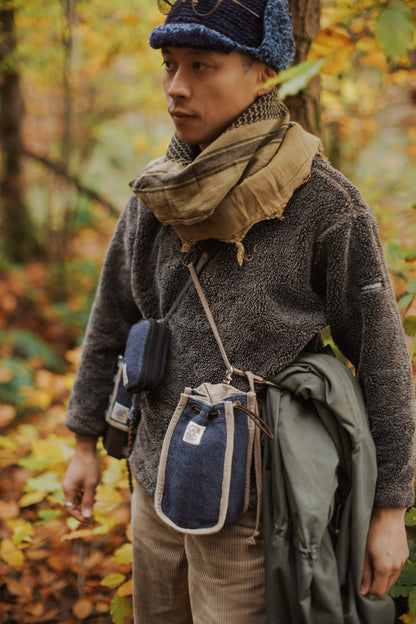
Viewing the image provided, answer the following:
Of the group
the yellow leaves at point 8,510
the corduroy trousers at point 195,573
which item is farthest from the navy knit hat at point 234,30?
the yellow leaves at point 8,510

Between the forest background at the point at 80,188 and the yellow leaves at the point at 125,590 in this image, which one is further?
the yellow leaves at the point at 125,590

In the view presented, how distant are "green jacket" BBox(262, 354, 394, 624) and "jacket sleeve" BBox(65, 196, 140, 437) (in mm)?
722

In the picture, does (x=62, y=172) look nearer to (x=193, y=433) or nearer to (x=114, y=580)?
(x=114, y=580)

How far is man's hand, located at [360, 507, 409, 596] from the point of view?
Answer: 1.29 meters

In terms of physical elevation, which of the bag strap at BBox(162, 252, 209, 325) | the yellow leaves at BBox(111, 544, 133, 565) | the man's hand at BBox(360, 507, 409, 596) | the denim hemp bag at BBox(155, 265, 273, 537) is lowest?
the yellow leaves at BBox(111, 544, 133, 565)

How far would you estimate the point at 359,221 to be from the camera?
1.26 meters

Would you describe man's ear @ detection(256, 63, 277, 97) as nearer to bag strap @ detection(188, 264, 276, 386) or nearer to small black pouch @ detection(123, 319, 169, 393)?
bag strap @ detection(188, 264, 276, 386)

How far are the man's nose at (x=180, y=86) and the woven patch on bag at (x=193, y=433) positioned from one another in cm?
84

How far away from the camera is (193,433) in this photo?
4.22 ft

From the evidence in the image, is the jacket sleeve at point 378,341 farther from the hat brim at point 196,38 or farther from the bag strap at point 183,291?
the hat brim at point 196,38

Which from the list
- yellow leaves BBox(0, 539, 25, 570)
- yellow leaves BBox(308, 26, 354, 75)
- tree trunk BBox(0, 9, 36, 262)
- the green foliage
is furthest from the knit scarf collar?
tree trunk BBox(0, 9, 36, 262)

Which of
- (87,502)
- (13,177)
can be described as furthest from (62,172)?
(87,502)

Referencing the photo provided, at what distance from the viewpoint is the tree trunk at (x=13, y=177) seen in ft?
21.4

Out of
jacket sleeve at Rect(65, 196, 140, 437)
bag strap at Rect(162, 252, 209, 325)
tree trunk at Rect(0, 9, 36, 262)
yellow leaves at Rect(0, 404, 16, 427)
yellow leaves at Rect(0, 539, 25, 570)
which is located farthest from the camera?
tree trunk at Rect(0, 9, 36, 262)
